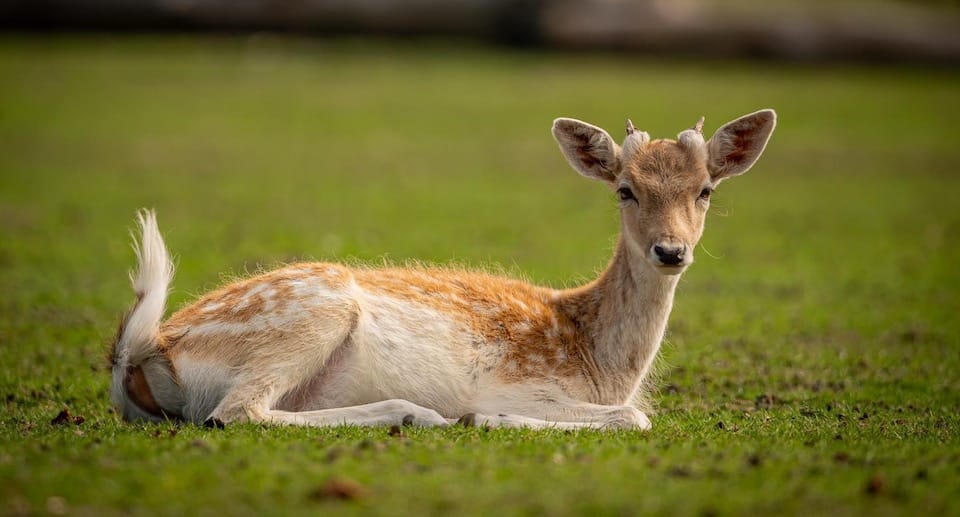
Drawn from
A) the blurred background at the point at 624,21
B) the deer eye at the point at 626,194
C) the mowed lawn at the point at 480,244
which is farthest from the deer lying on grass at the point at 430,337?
the blurred background at the point at 624,21

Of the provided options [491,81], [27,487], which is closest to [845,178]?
[491,81]

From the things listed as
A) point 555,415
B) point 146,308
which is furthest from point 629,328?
point 146,308

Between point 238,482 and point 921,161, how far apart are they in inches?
821

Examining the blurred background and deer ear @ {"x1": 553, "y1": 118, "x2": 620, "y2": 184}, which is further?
the blurred background

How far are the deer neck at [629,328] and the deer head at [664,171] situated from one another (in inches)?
6.7

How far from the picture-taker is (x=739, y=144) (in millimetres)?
7953

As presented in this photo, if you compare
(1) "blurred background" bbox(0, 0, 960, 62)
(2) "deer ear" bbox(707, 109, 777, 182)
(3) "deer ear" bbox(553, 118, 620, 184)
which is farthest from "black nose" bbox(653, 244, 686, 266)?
(1) "blurred background" bbox(0, 0, 960, 62)

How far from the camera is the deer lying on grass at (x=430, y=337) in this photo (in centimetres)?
706

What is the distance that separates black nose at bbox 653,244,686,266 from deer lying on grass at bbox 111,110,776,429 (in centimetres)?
1

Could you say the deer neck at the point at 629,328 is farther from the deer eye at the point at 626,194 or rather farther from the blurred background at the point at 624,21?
the blurred background at the point at 624,21

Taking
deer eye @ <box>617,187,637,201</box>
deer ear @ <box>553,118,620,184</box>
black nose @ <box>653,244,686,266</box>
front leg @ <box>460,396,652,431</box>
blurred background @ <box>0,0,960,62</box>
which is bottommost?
front leg @ <box>460,396,652,431</box>

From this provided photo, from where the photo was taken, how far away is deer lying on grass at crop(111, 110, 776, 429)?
7.06 m

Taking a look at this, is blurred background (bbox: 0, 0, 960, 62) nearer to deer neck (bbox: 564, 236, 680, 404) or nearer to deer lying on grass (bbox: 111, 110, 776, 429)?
deer lying on grass (bbox: 111, 110, 776, 429)

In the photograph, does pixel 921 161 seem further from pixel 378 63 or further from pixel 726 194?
pixel 378 63
